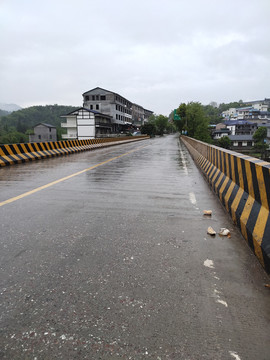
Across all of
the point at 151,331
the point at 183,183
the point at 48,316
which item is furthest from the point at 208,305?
the point at 183,183

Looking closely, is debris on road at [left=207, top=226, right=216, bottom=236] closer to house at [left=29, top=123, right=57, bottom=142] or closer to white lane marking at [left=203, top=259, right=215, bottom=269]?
white lane marking at [left=203, top=259, right=215, bottom=269]

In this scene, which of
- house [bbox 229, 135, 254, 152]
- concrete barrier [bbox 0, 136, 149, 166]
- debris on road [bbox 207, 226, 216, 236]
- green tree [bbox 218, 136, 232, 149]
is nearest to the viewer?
debris on road [bbox 207, 226, 216, 236]

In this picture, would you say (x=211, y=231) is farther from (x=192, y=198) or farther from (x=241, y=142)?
(x=241, y=142)

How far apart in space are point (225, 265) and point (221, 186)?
333 centimetres

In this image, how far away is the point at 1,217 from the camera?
4445mm

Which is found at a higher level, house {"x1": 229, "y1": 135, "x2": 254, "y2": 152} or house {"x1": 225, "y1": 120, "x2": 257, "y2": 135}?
house {"x1": 225, "y1": 120, "x2": 257, "y2": 135}

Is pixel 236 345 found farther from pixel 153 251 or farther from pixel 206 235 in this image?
pixel 206 235

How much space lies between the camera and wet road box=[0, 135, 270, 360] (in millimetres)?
1862

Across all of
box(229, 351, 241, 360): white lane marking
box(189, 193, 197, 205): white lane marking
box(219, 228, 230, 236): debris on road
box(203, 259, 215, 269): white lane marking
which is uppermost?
box(189, 193, 197, 205): white lane marking

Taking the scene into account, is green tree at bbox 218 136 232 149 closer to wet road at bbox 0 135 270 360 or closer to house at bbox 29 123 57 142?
house at bbox 29 123 57 142

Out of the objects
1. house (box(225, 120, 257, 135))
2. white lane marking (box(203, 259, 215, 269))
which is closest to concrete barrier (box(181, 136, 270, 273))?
white lane marking (box(203, 259, 215, 269))

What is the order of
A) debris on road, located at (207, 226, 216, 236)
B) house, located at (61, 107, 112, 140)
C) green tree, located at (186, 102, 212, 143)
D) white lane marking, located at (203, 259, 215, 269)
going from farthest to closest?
green tree, located at (186, 102, 212, 143) → house, located at (61, 107, 112, 140) → debris on road, located at (207, 226, 216, 236) → white lane marking, located at (203, 259, 215, 269)

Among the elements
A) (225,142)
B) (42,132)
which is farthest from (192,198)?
(225,142)

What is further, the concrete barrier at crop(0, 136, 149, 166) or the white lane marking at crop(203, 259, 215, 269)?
the concrete barrier at crop(0, 136, 149, 166)
